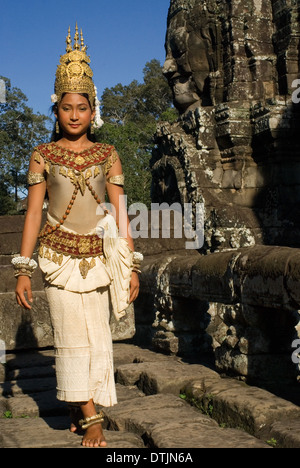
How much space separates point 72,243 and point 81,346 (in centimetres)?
54

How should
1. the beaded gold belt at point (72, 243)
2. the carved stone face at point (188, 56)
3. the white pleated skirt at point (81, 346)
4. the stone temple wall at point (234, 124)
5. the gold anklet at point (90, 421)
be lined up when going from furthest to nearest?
1. the carved stone face at point (188, 56)
2. the stone temple wall at point (234, 124)
3. the beaded gold belt at point (72, 243)
4. the white pleated skirt at point (81, 346)
5. the gold anklet at point (90, 421)

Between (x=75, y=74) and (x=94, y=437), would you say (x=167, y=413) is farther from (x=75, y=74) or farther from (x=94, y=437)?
(x=75, y=74)

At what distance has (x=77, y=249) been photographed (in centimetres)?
343

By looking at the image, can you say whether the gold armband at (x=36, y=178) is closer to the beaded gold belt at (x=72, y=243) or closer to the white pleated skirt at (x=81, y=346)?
the beaded gold belt at (x=72, y=243)

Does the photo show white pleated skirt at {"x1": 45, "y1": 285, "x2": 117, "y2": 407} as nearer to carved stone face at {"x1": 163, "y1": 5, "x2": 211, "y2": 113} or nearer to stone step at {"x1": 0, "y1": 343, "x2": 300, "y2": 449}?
stone step at {"x1": 0, "y1": 343, "x2": 300, "y2": 449}

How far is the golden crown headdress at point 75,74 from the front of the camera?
354 centimetres

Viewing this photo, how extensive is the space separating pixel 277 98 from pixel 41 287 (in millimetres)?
5018

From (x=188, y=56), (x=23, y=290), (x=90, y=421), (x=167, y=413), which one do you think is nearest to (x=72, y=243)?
(x=23, y=290)

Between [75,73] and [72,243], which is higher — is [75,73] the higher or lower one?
the higher one

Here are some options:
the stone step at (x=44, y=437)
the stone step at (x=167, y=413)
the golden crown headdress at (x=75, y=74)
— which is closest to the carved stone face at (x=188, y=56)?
the stone step at (x=167, y=413)

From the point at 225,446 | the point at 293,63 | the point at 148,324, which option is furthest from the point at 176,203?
the point at 225,446

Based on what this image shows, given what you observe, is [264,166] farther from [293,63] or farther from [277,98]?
[293,63]

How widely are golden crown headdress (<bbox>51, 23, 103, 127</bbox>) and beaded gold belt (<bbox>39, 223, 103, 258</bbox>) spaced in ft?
2.45

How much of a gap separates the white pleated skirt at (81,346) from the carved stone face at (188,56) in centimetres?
853
